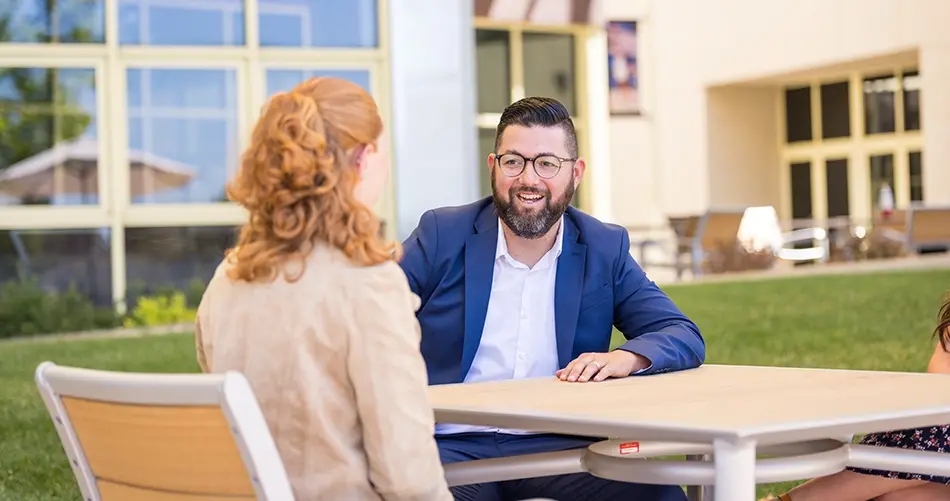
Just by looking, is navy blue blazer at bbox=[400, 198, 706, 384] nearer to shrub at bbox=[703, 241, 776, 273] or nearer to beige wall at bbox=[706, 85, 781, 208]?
shrub at bbox=[703, 241, 776, 273]

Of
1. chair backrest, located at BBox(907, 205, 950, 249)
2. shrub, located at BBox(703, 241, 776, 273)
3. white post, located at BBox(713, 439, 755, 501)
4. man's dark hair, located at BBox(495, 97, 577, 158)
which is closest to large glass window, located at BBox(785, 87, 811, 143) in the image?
chair backrest, located at BBox(907, 205, 950, 249)

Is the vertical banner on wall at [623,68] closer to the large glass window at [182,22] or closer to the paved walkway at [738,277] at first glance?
the paved walkway at [738,277]

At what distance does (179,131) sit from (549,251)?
10.9 m

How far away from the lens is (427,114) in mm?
11969

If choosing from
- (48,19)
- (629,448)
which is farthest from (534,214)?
(48,19)

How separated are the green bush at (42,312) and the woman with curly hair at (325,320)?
35.6ft

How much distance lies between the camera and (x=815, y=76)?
30297 millimetres

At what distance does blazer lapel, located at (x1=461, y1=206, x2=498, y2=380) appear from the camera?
132 inches

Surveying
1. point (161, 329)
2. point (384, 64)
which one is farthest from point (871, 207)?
point (161, 329)

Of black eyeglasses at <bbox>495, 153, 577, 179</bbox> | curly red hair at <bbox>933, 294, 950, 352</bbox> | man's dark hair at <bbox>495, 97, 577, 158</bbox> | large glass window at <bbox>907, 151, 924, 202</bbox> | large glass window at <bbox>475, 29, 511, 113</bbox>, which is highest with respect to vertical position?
large glass window at <bbox>475, 29, 511, 113</bbox>

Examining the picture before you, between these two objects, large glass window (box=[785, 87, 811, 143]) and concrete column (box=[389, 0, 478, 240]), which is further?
large glass window (box=[785, 87, 811, 143])

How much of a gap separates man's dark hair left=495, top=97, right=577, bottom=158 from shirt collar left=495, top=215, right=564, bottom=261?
0.64ft

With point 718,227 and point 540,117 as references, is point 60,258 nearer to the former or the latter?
point 718,227

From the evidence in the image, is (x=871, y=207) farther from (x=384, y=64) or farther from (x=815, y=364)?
(x=815, y=364)
